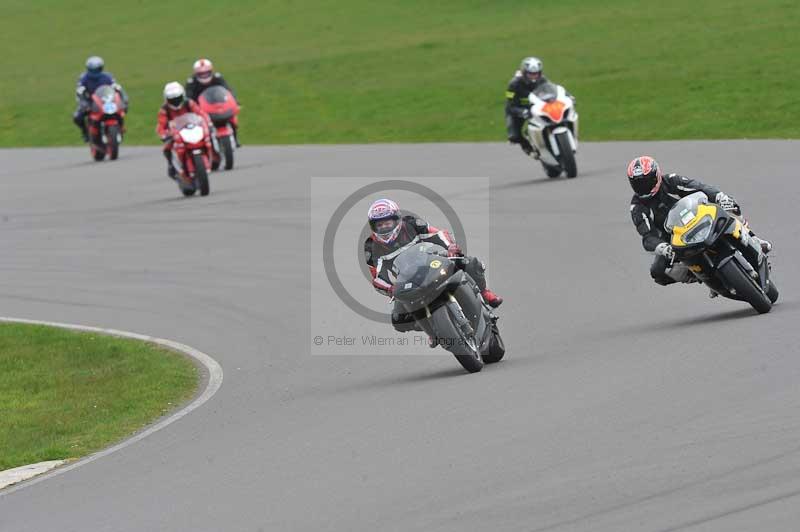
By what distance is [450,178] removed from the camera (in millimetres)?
25828

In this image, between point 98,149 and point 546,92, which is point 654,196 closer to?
point 546,92

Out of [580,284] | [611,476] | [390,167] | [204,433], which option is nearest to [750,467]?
[611,476]

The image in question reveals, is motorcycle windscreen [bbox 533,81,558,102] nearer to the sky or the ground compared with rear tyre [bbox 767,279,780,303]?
nearer to the ground

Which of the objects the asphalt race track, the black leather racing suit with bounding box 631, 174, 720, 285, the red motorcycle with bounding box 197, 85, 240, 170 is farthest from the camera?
the red motorcycle with bounding box 197, 85, 240, 170

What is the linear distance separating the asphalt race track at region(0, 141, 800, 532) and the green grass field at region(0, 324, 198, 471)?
1.85ft

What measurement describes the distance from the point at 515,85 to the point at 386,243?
41.8ft

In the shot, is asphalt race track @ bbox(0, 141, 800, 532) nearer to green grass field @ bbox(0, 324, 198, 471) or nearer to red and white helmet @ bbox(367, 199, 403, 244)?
green grass field @ bbox(0, 324, 198, 471)

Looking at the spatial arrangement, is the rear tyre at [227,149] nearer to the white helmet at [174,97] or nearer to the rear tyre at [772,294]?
the white helmet at [174,97]

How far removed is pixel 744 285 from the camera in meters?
12.9

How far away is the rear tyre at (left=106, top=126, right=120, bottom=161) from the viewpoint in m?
34.6

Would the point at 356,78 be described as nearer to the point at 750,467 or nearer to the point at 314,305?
the point at 314,305

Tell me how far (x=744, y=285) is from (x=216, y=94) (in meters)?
18.9

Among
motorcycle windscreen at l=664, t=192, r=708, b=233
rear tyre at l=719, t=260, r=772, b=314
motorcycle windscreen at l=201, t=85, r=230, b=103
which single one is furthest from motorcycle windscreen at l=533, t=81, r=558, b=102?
rear tyre at l=719, t=260, r=772, b=314

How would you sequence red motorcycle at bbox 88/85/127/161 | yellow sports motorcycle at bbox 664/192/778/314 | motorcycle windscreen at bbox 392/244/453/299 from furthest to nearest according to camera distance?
red motorcycle at bbox 88/85/127/161, yellow sports motorcycle at bbox 664/192/778/314, motorcycle windscreen at bbox 392/244/453/299
